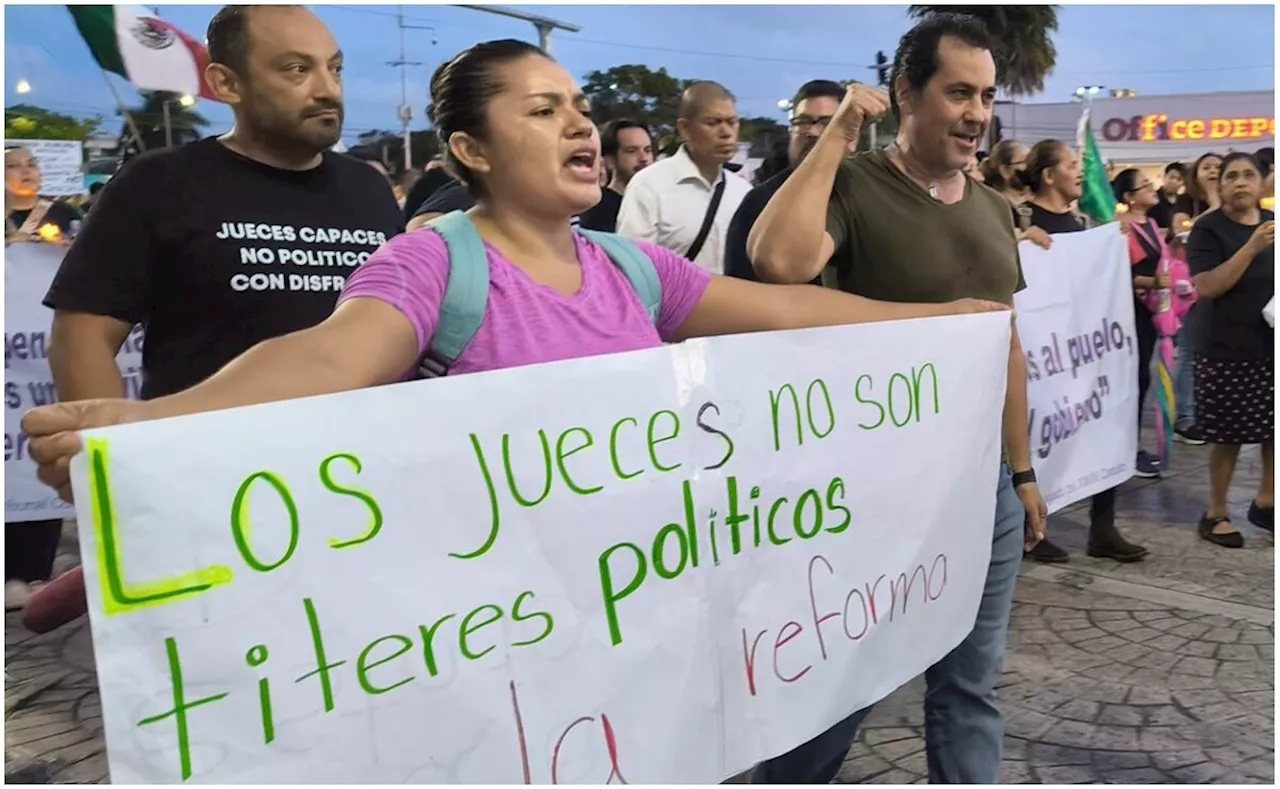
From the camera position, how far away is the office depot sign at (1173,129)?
117 ft

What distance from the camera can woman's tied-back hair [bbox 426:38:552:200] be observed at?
160 centimetres

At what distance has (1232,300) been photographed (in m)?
4.90

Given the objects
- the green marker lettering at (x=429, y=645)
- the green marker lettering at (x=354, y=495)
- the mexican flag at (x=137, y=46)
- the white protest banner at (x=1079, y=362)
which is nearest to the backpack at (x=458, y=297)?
the green marker lettering at (x=354, y=495)

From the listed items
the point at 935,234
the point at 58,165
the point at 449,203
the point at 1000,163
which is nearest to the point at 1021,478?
the point at 935,234

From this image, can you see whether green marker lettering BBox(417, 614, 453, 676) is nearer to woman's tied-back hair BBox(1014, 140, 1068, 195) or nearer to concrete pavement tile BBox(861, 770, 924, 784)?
concrete pavement tile BBox(861, 770, 924, 784)

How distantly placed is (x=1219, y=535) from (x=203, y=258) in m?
4.40

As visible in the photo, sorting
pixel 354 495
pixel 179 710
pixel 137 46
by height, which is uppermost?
pixel 137 46

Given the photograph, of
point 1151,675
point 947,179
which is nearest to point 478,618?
point 947,179

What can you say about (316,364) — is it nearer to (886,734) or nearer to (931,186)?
(931,186)

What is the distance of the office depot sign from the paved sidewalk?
3601 centimetres

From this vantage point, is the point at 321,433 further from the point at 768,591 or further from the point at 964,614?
the point at 964,614

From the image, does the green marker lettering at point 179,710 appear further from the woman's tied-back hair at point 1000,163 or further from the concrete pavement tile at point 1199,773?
the woman's tied-back hair at point 1000,163

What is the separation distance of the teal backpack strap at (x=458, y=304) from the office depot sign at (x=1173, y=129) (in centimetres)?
3952

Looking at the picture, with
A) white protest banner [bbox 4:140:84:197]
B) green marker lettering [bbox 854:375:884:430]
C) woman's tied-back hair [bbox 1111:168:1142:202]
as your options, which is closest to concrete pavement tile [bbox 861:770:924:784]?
green marker lettering [bbox 854:375:884:430]
